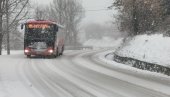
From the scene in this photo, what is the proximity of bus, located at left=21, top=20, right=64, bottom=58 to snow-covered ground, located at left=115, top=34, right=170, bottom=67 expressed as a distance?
233 inches

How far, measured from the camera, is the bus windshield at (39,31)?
36.8 metres

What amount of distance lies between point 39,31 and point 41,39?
0.87 m

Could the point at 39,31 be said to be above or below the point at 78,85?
above

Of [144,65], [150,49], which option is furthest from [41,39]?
[144,65]

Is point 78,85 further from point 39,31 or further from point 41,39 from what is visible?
point 39,31

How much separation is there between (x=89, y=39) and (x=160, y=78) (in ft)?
439

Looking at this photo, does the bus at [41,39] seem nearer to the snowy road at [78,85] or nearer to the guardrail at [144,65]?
the guardrail at [144,65]

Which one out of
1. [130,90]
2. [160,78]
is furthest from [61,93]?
[160,78]

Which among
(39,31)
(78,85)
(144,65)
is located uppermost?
(39,31)

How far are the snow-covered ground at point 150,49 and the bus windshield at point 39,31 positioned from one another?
6.35 metres

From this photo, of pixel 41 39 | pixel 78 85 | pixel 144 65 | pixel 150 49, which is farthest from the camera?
pixel 41 39

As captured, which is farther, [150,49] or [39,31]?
[39,31]

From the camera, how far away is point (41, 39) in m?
36.7

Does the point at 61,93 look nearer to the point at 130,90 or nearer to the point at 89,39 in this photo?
the point at 130,90
